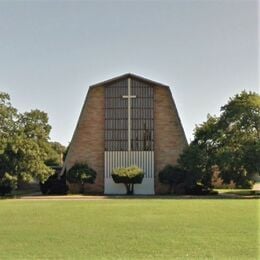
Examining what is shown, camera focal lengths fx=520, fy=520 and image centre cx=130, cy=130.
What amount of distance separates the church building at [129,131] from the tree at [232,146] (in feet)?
18.2

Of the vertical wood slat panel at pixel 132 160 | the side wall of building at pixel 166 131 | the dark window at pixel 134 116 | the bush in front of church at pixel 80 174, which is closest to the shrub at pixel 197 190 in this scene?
the side wall of building at pixel 166 131

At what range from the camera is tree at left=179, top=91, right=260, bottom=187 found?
40.5 metres

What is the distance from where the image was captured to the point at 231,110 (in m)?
43.1

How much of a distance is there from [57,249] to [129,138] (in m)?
38.7

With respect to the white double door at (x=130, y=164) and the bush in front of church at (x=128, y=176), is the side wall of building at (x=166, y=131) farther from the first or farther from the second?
the bush in front of church at (x=128, y=176)

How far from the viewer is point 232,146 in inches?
1682

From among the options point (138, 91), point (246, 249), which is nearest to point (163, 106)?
point (138, 91)

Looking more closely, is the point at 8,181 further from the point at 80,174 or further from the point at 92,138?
the point at 92,138

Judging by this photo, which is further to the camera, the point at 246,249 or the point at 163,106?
the point at 163,106

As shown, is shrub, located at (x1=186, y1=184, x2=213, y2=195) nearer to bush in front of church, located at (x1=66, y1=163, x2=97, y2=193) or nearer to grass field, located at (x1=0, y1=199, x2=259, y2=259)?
bush in front of church, located at (x1=66, y1=163, x2=97, y2=193)

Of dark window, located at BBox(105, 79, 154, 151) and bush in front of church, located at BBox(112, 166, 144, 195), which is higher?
dark window, located at BBox(105, 79, 154, 151)

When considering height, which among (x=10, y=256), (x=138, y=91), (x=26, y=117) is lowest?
(x=10, y=256)

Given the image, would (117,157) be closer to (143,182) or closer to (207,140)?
(143,182)

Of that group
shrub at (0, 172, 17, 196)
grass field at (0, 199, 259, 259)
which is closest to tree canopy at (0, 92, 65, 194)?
shrub at (0, 172, 17, 196)
